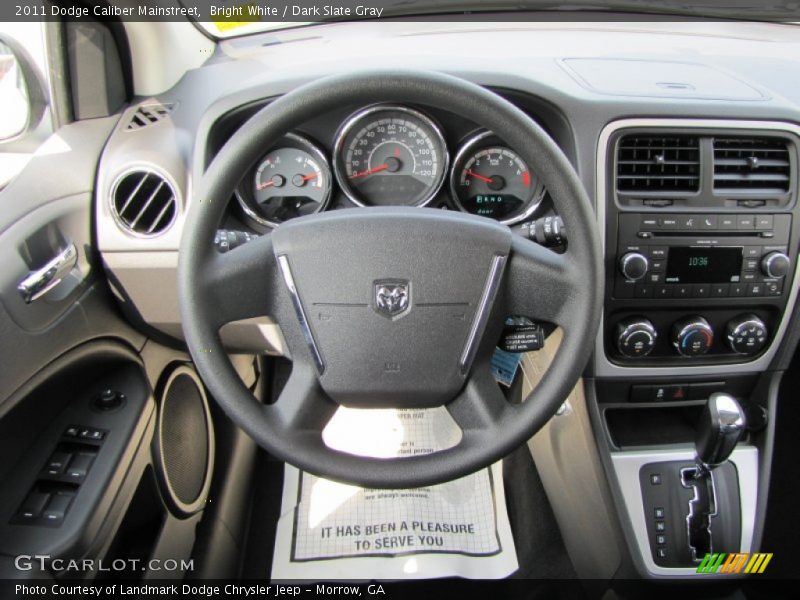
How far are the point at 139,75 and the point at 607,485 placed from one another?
4.80ft

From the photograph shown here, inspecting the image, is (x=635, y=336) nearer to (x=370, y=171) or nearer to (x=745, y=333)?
(x=745, y=333)

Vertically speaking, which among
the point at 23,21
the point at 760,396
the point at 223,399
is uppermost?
the point at 23,21

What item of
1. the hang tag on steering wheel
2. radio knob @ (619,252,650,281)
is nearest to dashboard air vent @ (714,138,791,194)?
radio knob @ (619,252,650,281)

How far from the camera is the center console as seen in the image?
1.31m

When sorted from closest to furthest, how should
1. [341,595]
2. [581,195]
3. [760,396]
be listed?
[581,195] < [760,396] < [341,595]

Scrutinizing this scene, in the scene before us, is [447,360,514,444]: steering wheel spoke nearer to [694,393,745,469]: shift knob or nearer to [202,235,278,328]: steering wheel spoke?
[202,235,278,328]: steering wheel spoke

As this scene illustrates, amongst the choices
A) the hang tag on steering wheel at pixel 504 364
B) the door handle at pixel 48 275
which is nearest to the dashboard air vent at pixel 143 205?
the door handle at pixel 48 275

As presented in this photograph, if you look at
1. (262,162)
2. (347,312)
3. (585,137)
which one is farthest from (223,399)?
(585,137)

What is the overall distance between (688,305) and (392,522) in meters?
0.95

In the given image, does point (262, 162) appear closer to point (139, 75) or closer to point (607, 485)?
point (139, 75)

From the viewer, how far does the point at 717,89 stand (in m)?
1.36

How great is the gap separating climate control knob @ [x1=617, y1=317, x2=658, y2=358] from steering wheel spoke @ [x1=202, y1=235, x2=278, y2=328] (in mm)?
762

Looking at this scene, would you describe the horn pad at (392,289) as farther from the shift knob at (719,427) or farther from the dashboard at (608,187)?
the shift knob at (719,427)

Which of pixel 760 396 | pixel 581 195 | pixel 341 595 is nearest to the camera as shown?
pixel 581 195
